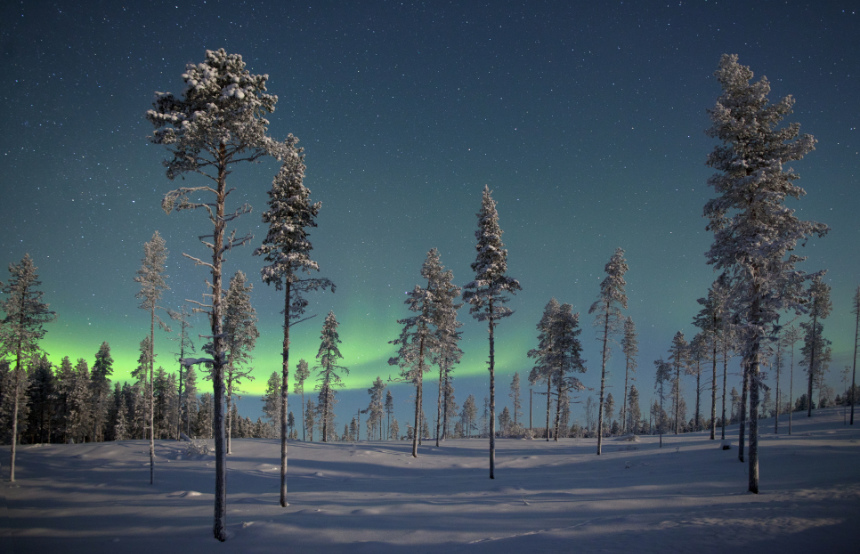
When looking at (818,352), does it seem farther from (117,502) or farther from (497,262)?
(117,502)

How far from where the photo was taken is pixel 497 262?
24.0m

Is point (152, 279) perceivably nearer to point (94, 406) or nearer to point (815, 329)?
point (94, 406)

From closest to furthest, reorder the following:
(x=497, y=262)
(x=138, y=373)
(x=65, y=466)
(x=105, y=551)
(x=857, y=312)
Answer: (x=105, y=551), (x=497, y=262), (x=65, y=466), (x=857, y=312), (x=138, y=373)

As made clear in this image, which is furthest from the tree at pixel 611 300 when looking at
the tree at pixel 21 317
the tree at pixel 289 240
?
the tree at pixel 21 317

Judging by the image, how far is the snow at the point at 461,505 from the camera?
387 inches

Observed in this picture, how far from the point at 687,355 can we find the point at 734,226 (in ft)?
126

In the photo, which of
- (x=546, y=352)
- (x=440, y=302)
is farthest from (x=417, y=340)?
(x=546, y=352)

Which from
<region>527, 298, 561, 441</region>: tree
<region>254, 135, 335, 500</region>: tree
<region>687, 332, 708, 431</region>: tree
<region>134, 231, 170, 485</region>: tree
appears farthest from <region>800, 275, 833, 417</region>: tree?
<region>134, 231, 170, 485</region>: tree

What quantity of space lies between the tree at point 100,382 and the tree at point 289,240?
59.9 metres

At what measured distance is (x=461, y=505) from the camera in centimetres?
1505

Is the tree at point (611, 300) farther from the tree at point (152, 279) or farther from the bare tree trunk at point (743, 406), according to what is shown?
the tree at point (152, 279)

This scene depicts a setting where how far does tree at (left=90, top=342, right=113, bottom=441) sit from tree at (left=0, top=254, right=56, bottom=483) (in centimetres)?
3549


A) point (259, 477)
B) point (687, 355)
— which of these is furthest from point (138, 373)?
point (687, 355)

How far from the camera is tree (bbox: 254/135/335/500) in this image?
17.3 metres
